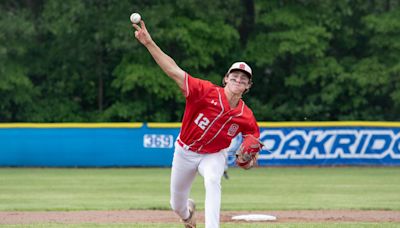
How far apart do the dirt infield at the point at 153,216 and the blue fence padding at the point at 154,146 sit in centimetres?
1110

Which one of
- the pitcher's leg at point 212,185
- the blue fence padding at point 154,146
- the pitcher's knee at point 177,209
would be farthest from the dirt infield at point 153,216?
the blue fence padding at point 154,146

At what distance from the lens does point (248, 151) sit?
8969 mm

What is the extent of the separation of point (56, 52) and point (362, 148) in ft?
41.9

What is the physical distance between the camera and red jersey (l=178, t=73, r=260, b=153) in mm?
8555

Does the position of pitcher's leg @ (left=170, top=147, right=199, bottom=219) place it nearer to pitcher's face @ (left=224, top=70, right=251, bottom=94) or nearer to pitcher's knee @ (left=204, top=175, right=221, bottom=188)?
pitcher's knee @ (left=204, top=175, right=221, bottom=188)

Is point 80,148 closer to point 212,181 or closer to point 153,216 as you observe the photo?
point 153,216

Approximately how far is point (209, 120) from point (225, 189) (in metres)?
10.0

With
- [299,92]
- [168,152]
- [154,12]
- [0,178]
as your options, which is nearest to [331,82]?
[299,92]

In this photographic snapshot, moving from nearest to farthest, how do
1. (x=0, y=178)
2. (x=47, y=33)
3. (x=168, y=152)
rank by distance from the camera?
1. (x=0, y=178)
2. (x=168, y=152)
3. (x=47, y=33)

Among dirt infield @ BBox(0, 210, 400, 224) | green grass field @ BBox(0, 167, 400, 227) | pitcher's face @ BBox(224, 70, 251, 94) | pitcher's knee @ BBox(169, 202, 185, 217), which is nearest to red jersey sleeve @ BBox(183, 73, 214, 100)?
pitcher's face @ BBox(224, 70, 251, 94)

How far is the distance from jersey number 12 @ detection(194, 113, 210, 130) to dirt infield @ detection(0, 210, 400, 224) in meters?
3.70

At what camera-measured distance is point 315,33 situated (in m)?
30.9

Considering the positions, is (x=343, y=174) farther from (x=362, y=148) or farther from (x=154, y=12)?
(x=154, y=12)

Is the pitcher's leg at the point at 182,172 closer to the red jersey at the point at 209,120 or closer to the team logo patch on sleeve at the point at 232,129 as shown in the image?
the red jersey at the point at 209,120
